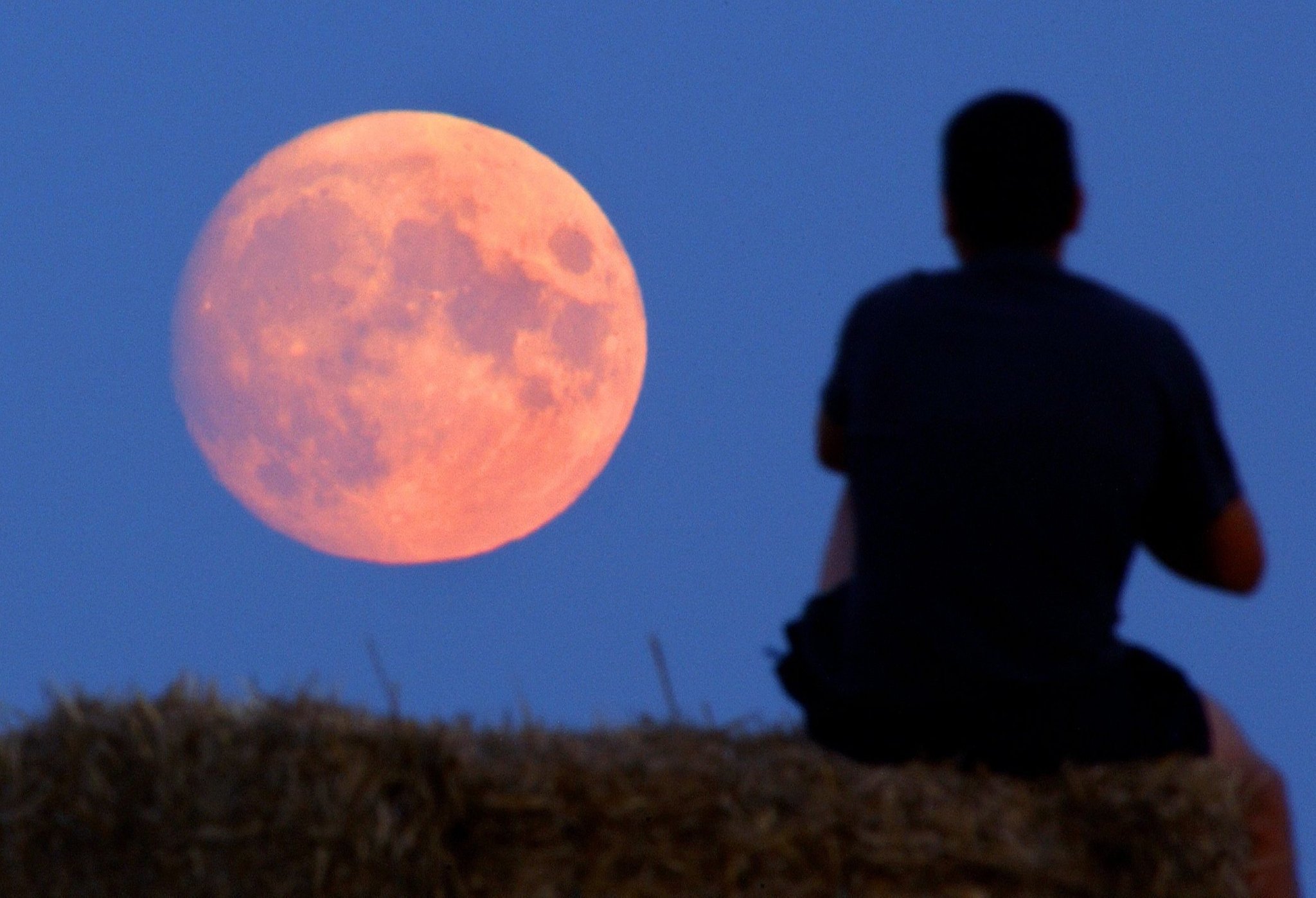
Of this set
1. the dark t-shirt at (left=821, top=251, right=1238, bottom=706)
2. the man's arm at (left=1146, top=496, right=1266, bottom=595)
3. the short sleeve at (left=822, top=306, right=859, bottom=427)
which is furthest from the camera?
the short sleeve at (left=822, top=306, right=859, bottom=427)

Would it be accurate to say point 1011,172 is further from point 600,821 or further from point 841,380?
point 600,821

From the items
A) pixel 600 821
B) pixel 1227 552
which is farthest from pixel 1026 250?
pixel 600 821

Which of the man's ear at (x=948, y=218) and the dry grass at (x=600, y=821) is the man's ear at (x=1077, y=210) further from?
the dry grass at (x=600, y=821)

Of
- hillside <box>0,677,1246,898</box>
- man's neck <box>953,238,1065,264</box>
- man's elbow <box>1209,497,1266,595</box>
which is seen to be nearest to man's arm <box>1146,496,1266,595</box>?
man's elbow <box>1209,497,1266,595</box>

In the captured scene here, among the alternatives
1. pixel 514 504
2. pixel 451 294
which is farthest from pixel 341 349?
pixel 514 504

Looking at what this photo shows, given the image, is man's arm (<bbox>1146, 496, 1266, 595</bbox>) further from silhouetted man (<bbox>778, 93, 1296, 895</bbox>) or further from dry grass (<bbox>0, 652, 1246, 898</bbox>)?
dry grass (<bbox>0, 652, 1246, 898</bbox>)

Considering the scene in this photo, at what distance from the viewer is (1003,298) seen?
11.3 feet

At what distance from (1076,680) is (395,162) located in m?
6.74

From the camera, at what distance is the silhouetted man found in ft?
10.9

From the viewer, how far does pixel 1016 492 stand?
3303mm

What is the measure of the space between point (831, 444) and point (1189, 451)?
787mm

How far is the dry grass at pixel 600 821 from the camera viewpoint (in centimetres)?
330

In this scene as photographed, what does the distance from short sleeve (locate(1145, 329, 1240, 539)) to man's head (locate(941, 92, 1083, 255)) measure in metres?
0.38

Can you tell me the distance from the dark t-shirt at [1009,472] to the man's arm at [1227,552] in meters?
0.04
